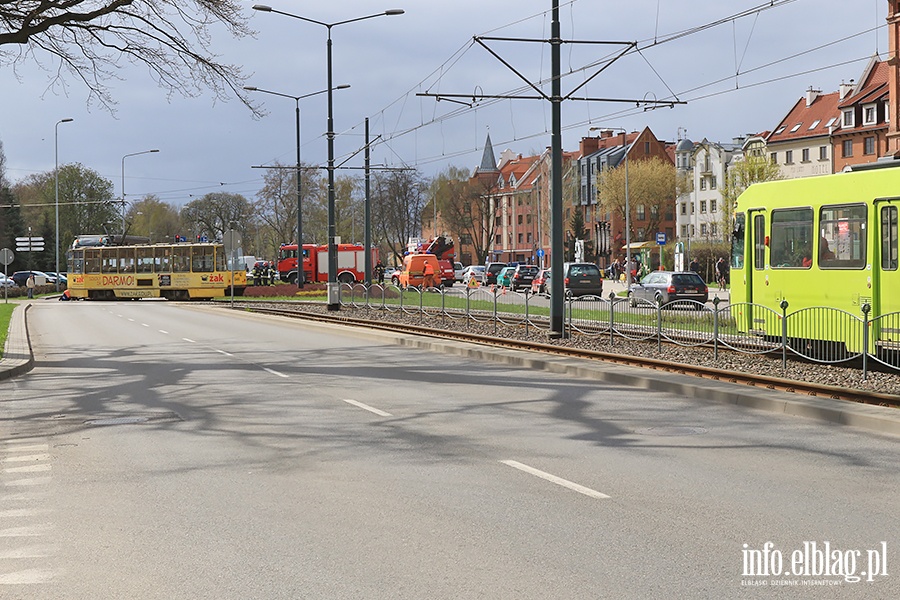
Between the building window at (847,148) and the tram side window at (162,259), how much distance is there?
170 feet

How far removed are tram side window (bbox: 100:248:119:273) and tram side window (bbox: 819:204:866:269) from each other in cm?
4956

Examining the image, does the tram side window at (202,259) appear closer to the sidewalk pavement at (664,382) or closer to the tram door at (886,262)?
the sidewalk pavement at (664,382)

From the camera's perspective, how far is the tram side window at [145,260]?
62.0 m

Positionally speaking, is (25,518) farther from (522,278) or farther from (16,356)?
(522,278)

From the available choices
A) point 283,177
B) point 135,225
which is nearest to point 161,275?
point 283,177

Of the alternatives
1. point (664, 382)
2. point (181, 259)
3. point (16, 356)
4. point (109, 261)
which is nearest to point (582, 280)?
point (181, 259)

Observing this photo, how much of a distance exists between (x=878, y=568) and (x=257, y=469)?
5.24m

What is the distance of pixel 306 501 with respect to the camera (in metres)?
8.16

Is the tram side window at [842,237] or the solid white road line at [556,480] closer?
the solid white road line at [556,480]

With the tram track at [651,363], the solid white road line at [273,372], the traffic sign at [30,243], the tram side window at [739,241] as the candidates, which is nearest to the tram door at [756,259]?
the tram side window at [739,241]

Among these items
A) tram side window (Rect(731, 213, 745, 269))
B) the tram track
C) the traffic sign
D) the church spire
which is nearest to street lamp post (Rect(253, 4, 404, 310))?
the tram track

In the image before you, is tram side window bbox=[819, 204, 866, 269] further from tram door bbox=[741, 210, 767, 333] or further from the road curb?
the road curb

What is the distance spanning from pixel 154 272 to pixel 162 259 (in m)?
1.13

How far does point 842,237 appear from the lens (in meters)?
18.9
